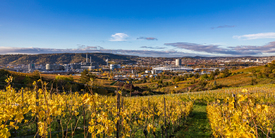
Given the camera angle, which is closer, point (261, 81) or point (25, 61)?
point (261, 81)

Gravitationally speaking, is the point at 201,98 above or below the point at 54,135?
below

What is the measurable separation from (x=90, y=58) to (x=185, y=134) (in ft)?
451

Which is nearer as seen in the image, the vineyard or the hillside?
the vineyard

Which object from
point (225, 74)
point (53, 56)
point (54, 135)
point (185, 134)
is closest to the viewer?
point (54, 135)

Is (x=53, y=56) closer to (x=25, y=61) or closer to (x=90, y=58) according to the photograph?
(x=25, y=61)

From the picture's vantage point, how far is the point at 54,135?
6047 millimetres

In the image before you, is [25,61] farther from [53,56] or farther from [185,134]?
[185,134]

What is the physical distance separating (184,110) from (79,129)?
6.28m

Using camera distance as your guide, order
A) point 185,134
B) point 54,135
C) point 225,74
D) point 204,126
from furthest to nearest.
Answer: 1. point 225,74
2. point 204,126
3. point 185,134
4. point 54,135

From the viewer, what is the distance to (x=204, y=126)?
315 inches

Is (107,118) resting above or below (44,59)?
below

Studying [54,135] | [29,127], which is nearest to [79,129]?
[54,135]

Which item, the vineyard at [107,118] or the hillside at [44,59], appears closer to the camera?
the vineyard at [107,118]

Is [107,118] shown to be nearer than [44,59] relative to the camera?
Yes
